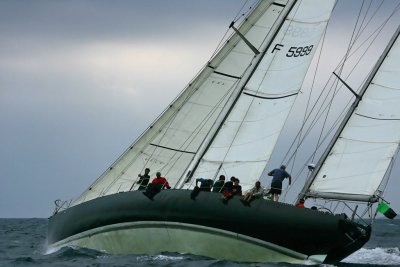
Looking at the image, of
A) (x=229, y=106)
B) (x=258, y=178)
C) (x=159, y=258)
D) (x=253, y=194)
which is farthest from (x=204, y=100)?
(x=159, y=258)

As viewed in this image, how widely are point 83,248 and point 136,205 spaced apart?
129 inches

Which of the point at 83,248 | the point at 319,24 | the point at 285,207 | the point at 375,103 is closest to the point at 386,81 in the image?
the point at 375,103

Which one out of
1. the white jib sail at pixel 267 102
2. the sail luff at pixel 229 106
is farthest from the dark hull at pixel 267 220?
the white jib sail at pixel 267 102

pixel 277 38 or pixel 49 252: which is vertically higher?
pixel 277 38

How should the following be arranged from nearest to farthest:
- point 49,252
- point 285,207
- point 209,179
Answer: point 285,207 < point 209,179 < point 49,252

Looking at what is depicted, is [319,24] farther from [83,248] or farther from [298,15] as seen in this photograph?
[83,248]

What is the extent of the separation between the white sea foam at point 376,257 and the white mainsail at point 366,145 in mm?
3713

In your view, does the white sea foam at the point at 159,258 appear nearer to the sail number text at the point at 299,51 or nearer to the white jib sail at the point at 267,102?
the white jib sail at the point at 267,102

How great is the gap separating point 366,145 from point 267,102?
2.87 metres

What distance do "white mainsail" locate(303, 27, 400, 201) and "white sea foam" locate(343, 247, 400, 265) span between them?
3713 millimetres

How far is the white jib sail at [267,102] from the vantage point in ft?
84.2

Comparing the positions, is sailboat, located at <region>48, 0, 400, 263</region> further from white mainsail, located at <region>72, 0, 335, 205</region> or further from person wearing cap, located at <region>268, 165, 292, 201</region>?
person wearing cap, located at <region>268, 165, 292, 201</region>

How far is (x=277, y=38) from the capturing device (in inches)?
1074

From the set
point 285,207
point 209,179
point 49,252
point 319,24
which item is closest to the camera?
point 285,207
